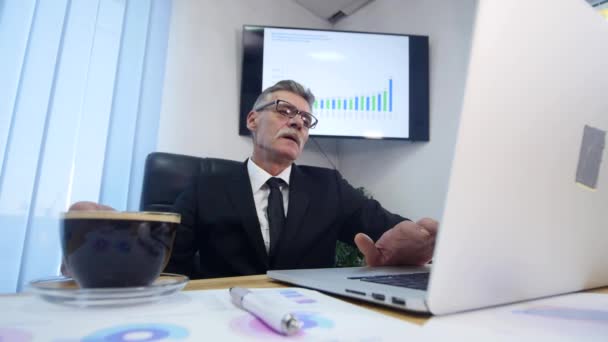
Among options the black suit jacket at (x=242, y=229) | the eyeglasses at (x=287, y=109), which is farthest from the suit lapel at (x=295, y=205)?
the eyeglasses at (x=287, y=109)

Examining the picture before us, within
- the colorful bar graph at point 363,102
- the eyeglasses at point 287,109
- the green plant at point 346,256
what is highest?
the colorful bar graph at point 363,102

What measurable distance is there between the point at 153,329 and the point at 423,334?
0.59 ft

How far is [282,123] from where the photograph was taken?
110 centimetres

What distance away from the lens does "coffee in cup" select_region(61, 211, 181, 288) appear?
292 millimetres

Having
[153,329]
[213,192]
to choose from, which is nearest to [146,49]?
[213,192]

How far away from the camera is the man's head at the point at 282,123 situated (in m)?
1.07

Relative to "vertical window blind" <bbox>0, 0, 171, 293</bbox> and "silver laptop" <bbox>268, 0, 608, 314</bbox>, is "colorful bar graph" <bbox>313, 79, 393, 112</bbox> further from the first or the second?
"silver laptop" <bbox>268, 0, 608, 314</bbox>

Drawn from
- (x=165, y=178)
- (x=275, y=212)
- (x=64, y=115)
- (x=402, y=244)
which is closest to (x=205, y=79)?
(x=64, y=115)

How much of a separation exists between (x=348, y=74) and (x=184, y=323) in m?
1.57

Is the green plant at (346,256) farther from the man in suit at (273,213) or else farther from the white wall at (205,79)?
the white wall at (205,79)

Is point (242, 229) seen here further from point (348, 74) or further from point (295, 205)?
point (348, 74)

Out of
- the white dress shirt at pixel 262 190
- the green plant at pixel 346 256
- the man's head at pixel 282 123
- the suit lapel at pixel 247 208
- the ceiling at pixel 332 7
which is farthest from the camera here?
the ceiling at pixel 332 7

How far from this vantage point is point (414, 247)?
1.88ft

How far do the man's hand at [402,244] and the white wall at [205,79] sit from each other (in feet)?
3.72
